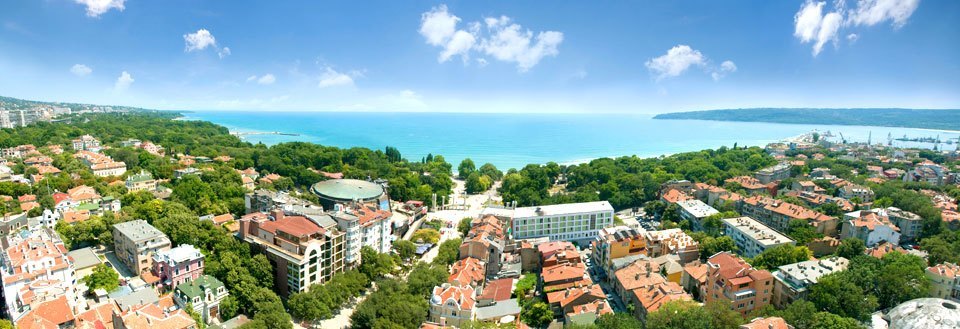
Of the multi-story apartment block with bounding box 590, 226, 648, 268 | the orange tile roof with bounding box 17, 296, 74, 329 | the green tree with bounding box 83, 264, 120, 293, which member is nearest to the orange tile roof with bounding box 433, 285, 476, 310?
the multi-story apartment block with bounding box 590, 226, 648, 268

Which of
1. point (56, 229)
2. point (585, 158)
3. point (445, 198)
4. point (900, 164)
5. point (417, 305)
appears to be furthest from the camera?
point (585, 158)

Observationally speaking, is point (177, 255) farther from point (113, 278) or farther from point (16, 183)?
point (16, 183)

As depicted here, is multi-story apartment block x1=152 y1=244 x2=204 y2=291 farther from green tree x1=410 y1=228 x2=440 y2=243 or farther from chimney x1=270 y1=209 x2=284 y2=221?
green tree x1=410 y1=228 x2=440 y2=243

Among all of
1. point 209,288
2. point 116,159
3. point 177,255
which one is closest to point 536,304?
point 209,288

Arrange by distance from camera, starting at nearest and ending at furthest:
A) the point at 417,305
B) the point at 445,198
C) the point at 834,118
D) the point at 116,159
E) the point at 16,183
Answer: the point at 417,305, the point at 16,183, the point at 445,198, the point at 116,159, the point at 834,118

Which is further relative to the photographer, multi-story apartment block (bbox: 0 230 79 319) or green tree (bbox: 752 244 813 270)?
green tree (bbox: 752 244 813 270)

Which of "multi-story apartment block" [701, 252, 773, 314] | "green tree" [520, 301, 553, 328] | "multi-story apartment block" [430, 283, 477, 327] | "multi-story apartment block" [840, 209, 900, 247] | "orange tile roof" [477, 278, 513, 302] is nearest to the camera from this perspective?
"multi-story apartment block" [430, 283, 477, 327]
